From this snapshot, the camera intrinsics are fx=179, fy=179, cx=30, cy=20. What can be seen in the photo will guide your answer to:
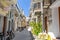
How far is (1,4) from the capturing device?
12.7 metres

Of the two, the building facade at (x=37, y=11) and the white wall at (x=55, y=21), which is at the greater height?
the building facade at (x=37, y=11)

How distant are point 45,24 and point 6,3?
4.65 m

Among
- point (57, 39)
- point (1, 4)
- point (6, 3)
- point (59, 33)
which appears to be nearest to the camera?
point (57, 39)

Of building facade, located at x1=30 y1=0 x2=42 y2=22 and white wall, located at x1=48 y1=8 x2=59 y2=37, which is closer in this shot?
white wall, located at x1=48 y1=8 x2=59 y2=37

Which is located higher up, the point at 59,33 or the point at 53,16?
the point at 53,16

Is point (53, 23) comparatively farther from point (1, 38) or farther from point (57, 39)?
point (1, 38)

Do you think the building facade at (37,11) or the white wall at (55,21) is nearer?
the white wall at (55,21)

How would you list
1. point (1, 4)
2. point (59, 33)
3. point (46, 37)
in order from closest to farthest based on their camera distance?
point (46, 37)
point (59, 33)
point (1, 4)

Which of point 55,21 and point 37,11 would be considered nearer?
point 55,21

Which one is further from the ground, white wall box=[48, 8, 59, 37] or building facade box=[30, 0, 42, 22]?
building facade box=[30, 0, 42, 22]

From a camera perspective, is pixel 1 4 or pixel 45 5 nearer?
pixel 1 4

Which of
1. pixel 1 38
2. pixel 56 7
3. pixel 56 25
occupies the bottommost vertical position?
pixel 1 38

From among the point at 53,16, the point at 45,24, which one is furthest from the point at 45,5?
the point at 53,16

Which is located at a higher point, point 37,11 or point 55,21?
point 37,11
